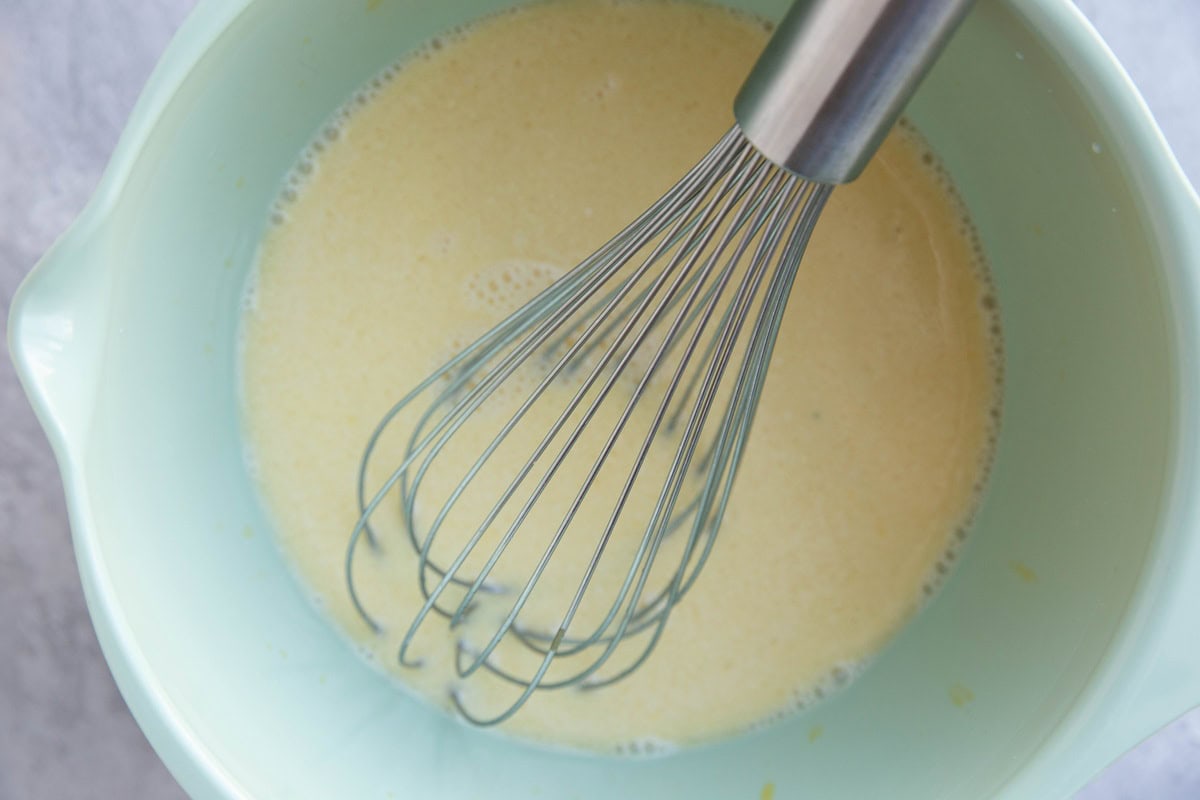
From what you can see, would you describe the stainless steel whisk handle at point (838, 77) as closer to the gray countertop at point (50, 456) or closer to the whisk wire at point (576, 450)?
the whisk wire at point (576, 450)

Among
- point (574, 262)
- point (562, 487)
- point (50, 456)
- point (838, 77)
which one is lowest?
point (50, 456)

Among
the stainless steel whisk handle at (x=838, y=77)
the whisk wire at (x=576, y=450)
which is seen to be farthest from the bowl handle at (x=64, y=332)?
the stainless steel whisk handle at (x=838, y=77)

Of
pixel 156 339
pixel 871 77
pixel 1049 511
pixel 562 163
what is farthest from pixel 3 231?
pixel 1049 511

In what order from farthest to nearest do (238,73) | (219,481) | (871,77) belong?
(219,481), (238,73), (871,77)

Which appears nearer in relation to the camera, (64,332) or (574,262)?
(64,332)

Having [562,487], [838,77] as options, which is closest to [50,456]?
[562,487]

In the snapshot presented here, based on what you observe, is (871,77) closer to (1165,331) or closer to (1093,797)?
(1165,331)

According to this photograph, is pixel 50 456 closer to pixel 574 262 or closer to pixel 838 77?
pixel 574 262
